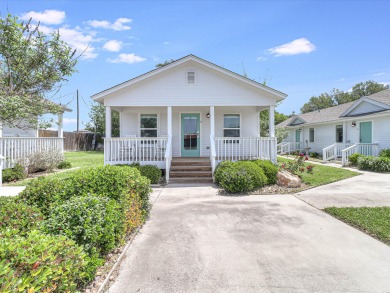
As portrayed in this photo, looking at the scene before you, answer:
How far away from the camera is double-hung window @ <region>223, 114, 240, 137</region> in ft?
41.3

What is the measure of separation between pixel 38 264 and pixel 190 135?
34.6 ft

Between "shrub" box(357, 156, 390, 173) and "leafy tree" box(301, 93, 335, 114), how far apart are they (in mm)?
47163

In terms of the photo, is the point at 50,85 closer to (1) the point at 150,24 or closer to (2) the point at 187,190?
(2) the point at 187,190

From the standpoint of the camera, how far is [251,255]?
11.8 feet

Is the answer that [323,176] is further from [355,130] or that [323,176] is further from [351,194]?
[355,130]

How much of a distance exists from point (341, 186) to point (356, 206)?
288 cm

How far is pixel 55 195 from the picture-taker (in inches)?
152

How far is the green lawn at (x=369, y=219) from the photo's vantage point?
14.4ft

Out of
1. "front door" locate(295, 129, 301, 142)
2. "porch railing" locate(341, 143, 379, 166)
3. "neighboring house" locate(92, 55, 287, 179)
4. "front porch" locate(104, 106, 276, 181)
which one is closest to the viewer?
"neighboring house" locate(92, 55, 287, 179)

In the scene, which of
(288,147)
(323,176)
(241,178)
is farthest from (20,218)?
(288,147)

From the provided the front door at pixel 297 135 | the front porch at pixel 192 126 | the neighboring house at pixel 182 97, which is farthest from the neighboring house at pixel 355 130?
the neighboring house at pixel 182 97

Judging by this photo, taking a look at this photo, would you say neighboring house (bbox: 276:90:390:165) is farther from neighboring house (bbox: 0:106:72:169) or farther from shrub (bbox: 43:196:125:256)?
neighboring house (bbox: 0:106:72:169)

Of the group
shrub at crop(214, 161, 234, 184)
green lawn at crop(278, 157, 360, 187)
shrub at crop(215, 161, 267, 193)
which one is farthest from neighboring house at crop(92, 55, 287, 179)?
shrub at crop(215, 161, 267, 193)

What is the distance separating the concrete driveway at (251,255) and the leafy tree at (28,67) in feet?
10.0
